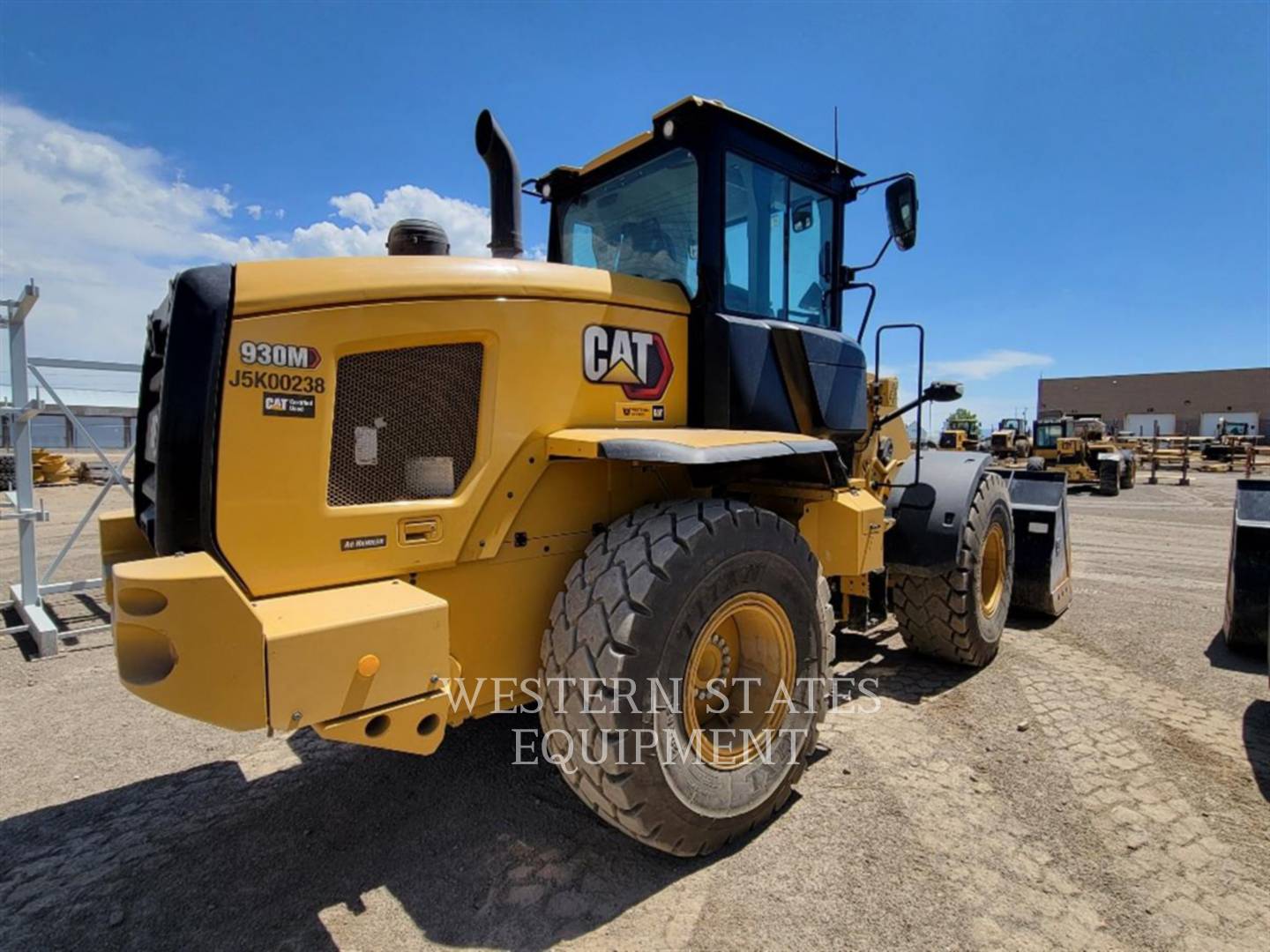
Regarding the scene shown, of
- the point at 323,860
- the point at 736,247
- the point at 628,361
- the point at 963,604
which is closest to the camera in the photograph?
the point at 323,860

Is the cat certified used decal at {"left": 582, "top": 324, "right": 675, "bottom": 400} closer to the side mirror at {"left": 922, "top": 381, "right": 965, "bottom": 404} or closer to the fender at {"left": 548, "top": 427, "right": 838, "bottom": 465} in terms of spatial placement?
the fender at {"left": 548, "top": 427, "right": 838, "bottom": 465}

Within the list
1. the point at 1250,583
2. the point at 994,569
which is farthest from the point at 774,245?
the point at 1250,583

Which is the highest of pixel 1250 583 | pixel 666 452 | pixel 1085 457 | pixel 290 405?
pixel 290 405

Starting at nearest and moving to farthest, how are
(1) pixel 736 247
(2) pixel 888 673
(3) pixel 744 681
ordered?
(3) pixel 744 681 < (1) pixel 736 247 < (2) pixel 888 673

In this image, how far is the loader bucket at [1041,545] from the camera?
5.77m

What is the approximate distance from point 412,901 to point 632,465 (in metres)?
1.76

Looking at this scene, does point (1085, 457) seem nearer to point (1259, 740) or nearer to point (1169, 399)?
point (1259, 740)

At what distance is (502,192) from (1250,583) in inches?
214

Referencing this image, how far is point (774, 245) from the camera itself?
3.76 metres

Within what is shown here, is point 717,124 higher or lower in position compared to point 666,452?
higher

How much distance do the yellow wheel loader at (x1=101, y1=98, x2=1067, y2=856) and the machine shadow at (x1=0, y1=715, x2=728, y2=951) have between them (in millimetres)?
389

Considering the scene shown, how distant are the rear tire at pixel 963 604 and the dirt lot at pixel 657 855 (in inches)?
12.1

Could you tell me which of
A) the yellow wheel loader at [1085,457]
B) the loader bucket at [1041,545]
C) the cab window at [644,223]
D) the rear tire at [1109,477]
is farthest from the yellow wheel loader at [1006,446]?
the cab window at [644,223]

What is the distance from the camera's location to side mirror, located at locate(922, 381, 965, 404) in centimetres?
415
